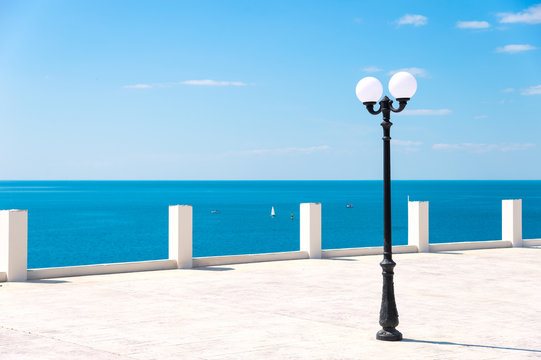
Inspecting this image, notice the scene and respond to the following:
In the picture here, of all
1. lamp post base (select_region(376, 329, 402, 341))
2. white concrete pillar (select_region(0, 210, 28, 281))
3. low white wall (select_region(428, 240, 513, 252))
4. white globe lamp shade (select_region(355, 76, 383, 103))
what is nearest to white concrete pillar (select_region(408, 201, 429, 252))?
low white wall (select_region(428, 240, 513, 252))

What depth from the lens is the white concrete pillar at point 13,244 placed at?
14.7 m

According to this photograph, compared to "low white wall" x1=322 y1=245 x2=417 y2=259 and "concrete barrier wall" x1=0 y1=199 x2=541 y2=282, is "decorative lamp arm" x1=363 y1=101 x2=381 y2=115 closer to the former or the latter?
"concrete barrier wall" x1=0 y1=199 x2=541 y2=282

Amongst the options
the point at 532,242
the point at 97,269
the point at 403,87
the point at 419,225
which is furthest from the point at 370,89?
the point at 532,242

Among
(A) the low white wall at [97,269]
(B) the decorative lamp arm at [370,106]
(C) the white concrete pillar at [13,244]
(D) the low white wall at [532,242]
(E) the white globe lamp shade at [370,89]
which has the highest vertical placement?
(E) the white globe lamp shade at [370,89]

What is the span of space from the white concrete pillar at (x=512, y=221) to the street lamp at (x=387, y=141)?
45.6 ft

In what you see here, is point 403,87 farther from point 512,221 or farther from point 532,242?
point 532,242

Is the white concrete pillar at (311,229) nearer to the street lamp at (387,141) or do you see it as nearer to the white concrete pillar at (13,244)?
the white concrete pillar at (13,244)

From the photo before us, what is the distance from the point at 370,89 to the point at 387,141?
2.53 feet

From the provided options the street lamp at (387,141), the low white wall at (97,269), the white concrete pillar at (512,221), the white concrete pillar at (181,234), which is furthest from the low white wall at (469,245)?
the street lamp at (387,141)

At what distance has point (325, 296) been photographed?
13102mm

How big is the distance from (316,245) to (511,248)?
7072 mm

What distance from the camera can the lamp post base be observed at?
9.44m

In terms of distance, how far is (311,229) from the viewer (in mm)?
19188

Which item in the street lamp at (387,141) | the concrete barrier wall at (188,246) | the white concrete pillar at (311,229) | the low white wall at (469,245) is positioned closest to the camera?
the street lamp at (387,141)
